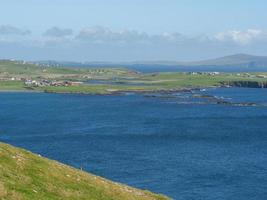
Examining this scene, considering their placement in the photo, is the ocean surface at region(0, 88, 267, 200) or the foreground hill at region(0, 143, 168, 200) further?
the ocean surface at region(0, 88, 267, 200)

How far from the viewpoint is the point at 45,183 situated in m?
38.7

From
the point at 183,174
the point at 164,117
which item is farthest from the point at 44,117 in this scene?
the point at 183,174

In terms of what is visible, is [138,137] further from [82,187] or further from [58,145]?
[82,187]

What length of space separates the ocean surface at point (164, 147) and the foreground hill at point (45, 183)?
35.2 m

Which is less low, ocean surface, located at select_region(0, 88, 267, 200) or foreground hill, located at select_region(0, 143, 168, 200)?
foreground hill, located at select_region(0, 143, 168, 200)

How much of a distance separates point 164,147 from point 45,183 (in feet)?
291

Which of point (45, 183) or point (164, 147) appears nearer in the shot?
point (45, 183)

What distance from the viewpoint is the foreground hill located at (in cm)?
3532

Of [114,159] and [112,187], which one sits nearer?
[112,187]

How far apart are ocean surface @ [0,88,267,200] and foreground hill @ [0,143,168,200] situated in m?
35.2

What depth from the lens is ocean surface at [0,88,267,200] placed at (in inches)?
3458

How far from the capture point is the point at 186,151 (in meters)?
120

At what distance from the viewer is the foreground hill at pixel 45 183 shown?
116 feet

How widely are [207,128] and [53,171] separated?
400 ft
